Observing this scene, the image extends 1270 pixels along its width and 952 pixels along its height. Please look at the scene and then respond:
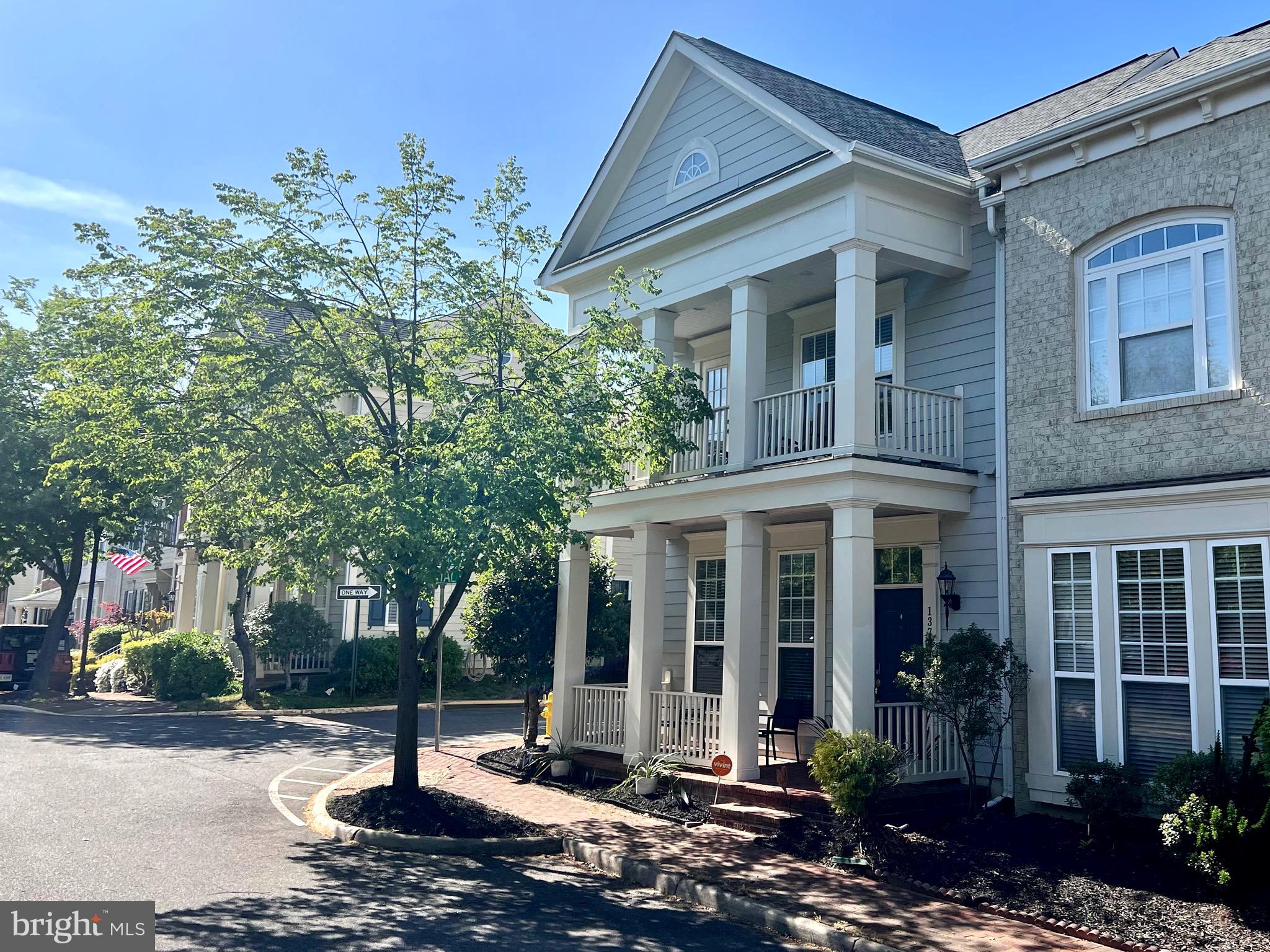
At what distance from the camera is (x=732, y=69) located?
1420 centimetres

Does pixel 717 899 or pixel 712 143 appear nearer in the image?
pixel 717 899

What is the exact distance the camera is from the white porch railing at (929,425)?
12422mm

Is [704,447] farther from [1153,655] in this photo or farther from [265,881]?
[265,881]

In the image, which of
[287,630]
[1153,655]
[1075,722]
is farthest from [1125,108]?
[287,630]

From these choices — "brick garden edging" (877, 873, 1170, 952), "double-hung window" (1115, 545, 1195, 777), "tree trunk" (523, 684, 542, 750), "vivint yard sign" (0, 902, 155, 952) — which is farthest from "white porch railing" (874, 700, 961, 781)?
"vivint yard sign" (0, 902, 155, 952)

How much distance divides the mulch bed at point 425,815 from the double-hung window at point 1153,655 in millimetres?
6112

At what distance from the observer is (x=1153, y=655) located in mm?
10039

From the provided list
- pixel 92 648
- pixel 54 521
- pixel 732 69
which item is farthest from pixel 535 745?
pixel 92 648

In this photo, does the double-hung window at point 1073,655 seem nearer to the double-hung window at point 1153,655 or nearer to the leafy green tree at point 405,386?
the double-hung window at point 1153,655

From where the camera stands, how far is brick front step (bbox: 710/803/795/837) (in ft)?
35.7

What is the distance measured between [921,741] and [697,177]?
8.36 m

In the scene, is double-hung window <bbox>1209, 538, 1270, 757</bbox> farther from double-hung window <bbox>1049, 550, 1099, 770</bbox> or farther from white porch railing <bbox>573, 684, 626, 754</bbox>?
white porch railing <bbox>573, 684, 626, 754</bbox>

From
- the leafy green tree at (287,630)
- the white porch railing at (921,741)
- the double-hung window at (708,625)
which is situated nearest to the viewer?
the white porch railing at (921,741)

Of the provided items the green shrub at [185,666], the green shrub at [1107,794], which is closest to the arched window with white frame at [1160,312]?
the green shrub at [1107,794]
